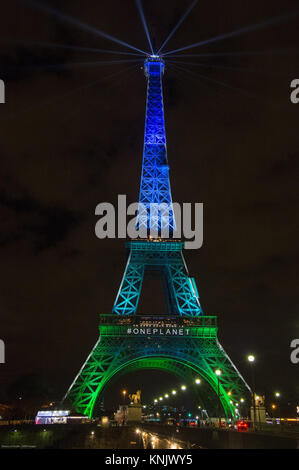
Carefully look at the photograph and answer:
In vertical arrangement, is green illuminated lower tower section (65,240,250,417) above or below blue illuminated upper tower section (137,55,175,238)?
below

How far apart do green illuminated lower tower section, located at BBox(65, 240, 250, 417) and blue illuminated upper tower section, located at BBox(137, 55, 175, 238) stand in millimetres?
4837

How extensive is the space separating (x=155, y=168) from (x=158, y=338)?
30866 mm

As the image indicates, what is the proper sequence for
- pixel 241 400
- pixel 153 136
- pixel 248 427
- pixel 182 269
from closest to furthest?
1. pixel 248 427
2. pixel 241 400
3. pixel 182 269
4. pixel 153 136

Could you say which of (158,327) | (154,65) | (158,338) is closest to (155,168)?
(154,65)

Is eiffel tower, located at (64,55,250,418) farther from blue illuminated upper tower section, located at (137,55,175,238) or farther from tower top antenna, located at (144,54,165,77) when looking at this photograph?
tower top antenna, located at (144,54,165,77)

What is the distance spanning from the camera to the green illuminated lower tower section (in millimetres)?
68000

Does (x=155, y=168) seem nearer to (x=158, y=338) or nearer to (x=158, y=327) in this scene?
(x=158, y=327)

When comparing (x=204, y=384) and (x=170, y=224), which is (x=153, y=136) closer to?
(x=170, y=224)

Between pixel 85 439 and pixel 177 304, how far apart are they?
39.4m

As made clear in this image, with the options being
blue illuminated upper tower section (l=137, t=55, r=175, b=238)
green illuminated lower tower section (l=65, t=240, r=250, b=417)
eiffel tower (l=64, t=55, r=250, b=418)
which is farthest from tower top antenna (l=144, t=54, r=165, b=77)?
green illuminated lower tower section (l=65, t=240, r=250, b=417)

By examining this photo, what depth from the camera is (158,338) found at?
73.2 metres

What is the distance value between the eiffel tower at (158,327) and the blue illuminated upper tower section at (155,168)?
0.57 ft
